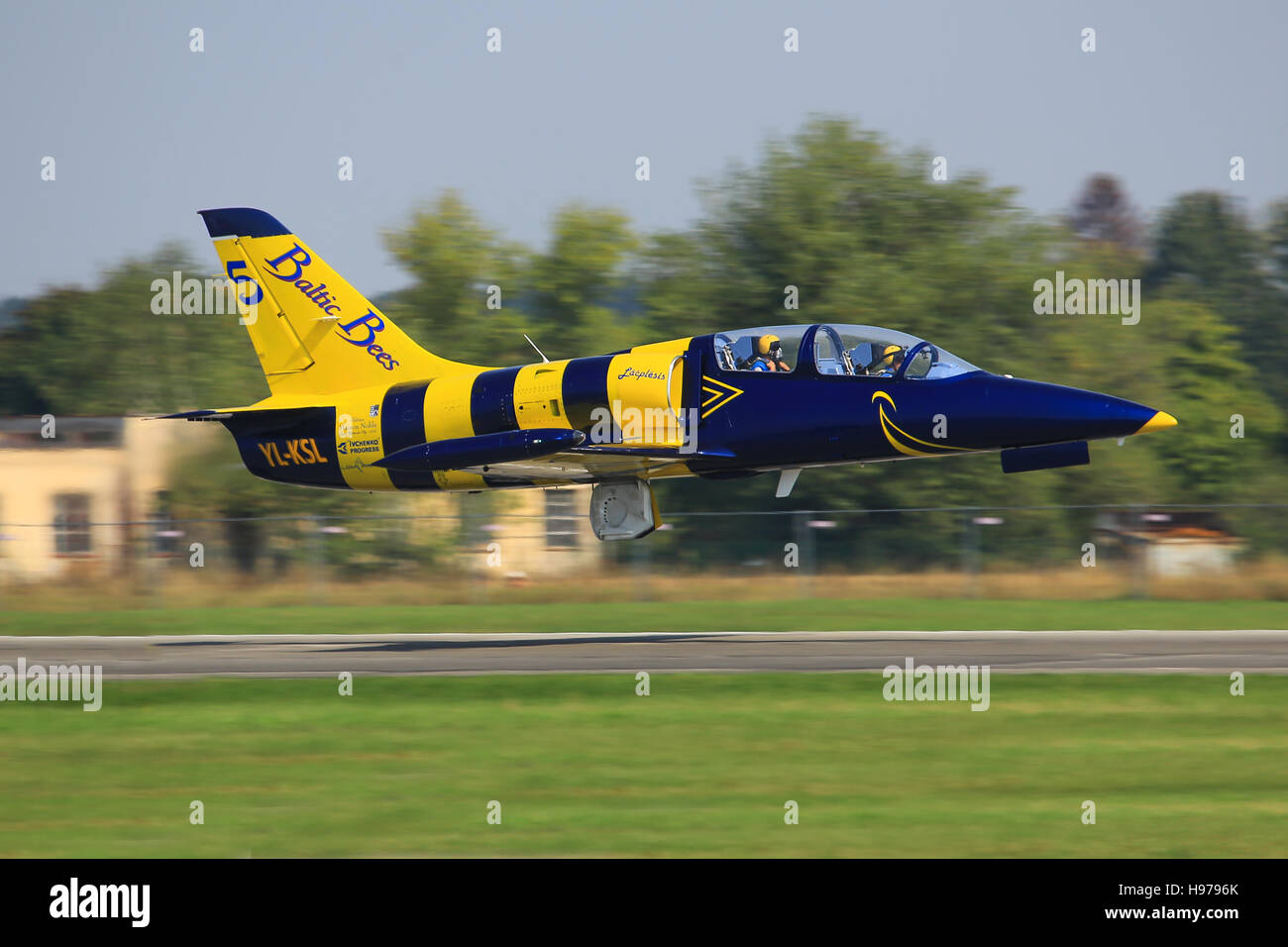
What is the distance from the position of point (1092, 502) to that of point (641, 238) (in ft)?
52.8

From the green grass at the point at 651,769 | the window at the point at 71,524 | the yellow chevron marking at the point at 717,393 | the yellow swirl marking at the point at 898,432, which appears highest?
the yellow chevron marking at the point at 717,393

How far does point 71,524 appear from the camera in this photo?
31.1m

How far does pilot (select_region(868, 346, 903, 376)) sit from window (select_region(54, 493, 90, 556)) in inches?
770

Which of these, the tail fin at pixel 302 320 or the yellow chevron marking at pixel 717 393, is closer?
the yellow chevron marking at pixel 717 393

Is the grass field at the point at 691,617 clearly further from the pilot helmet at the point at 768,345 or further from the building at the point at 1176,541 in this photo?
the pilot helmet at the point at 768,345

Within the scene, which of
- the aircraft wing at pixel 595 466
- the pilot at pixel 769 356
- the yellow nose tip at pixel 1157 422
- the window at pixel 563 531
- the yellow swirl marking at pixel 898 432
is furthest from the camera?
the window at pixel 563 531

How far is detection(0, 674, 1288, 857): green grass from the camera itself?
9.12 meters

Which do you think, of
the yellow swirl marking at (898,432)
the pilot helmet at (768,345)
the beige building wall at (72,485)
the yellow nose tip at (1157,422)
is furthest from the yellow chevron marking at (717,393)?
the beige building wall at (72,485)

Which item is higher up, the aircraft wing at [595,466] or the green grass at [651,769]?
the aircraft wing at [595,466]

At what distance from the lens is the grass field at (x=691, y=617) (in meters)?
23.8

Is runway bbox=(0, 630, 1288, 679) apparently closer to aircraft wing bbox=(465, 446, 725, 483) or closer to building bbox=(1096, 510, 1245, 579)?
aircraft wing bbox=(465, 446, 725, 483)

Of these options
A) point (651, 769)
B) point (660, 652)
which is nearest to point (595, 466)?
point (660, 652)

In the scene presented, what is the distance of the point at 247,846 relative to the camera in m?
9.03

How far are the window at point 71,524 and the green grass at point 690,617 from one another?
9.76ft
